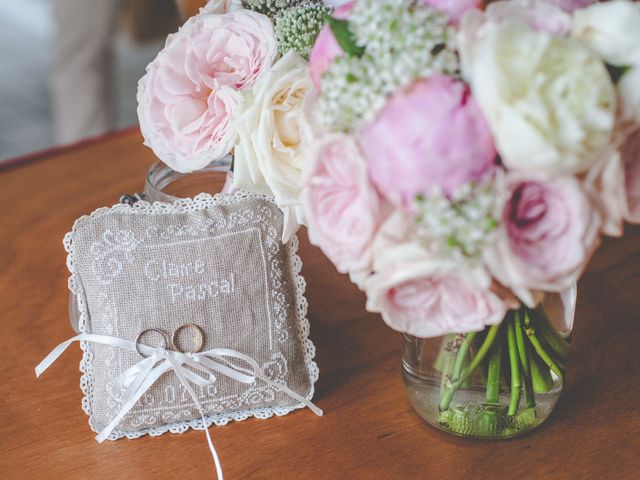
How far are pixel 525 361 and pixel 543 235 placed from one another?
0.21 m

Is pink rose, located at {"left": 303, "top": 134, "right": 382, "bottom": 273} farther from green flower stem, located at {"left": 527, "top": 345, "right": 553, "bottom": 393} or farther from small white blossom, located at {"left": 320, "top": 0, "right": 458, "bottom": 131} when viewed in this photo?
green flower stem, located at {"left": 527, "top": 345, "right": 553, "bottom": 393}

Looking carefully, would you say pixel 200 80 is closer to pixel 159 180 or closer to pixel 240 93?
pixel 240 93

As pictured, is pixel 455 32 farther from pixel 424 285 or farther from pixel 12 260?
pixel 12 260

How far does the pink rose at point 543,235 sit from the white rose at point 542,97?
0.03 metres

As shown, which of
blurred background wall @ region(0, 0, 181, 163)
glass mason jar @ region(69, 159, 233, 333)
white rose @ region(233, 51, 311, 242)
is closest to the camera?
white rose @ region(233, 51, 311, 242)

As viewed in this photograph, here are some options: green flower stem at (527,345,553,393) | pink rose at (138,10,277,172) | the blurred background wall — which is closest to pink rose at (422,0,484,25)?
pink rose at (138,10,277,172)

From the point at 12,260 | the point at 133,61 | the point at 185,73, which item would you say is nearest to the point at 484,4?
the point at 185,73

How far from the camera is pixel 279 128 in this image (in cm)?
76

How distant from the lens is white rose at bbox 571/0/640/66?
58 centimetres

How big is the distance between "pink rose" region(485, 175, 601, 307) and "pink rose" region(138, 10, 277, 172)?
31cm

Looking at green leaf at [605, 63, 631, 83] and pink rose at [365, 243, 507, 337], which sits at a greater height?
green leaf at [605, 63, 631, 83]

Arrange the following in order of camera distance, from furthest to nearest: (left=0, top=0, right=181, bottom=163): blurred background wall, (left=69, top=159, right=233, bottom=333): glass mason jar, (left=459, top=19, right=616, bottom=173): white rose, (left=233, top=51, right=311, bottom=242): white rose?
(left=0, top=0, right=181, bottom=163): blurred background wall
(left=69, top=159, right=233, bottom=333): glass mason jar
(left=233, top=51, right=311, bottom=242): white rose
(left=459, top=19, right=616, bottom=173): white rose

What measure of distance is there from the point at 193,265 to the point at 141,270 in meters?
0.05

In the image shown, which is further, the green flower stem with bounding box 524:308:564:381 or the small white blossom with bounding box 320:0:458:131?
the green flower stem with bounding box 524:308:564:381
